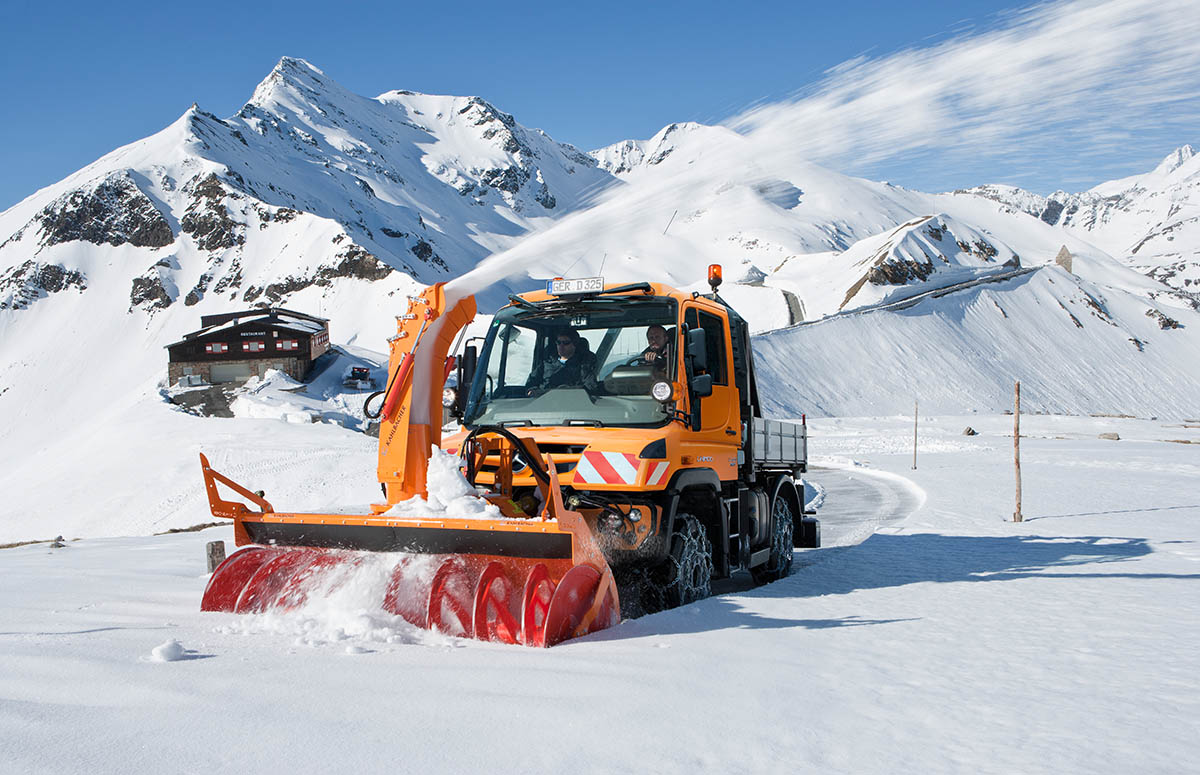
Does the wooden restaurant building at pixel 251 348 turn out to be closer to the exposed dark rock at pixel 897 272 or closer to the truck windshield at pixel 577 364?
the exposed dark rock at pixel 897 272

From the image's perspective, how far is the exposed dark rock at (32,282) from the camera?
10775cm

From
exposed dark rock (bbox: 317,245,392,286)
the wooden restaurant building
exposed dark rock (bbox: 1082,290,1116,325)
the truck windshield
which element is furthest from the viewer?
exposed dark rock (bbox: 317,245,392,286)

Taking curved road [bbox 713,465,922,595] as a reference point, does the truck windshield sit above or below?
above

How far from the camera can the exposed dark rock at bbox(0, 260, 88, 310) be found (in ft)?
354

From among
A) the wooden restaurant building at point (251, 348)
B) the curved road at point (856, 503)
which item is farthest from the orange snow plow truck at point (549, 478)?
the wooden restaurant building at point (251, 348)

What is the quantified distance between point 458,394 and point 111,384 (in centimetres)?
9221

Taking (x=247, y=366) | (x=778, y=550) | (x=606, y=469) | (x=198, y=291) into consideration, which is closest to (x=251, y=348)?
(x=247, y=366)

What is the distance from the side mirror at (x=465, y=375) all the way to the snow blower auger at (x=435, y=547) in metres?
0.70

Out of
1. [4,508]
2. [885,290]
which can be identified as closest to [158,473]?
[4,508]

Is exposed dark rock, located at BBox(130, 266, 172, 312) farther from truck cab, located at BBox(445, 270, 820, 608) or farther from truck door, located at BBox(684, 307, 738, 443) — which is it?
truck door, located at BBox(684, 307, 738, 443)

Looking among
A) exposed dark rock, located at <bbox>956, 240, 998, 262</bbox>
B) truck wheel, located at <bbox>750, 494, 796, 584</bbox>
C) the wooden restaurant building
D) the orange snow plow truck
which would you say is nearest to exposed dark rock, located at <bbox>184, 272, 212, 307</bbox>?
the wooden restaurant building

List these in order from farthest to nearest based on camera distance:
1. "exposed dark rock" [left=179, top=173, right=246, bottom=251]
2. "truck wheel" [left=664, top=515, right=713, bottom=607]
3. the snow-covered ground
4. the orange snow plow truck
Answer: "exposed dark rock" [left=179, top=173, right=246, bottom=251], "truck wheel" [left=664, top=515, right=713, bottom=607], the orange snow plow truck, the snow-covered ground

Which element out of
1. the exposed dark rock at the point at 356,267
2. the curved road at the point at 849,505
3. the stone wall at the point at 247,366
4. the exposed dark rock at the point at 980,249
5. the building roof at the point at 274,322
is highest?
the exposed dark rock at the point at 980,249

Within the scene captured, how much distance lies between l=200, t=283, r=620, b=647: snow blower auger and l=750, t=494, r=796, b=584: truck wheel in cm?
404
